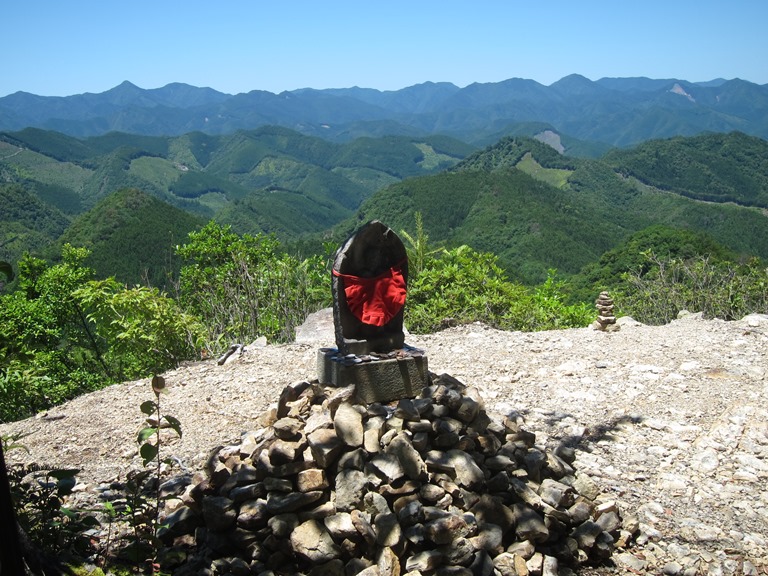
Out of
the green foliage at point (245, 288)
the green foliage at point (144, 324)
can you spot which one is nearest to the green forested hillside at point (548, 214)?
the green foliage at point (245, 288)

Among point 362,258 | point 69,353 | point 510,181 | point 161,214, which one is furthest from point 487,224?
point 362,258

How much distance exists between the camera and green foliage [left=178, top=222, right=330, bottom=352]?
1282cm

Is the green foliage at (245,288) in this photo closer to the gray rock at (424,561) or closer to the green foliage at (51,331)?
the green foliage at (51,331)

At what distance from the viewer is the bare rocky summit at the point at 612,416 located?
5.19 m

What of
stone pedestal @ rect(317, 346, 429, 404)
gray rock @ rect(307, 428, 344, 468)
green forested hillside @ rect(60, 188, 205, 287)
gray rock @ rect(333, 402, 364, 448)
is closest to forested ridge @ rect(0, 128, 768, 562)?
green forested hillside @ rect(60, 188, 205, 287)

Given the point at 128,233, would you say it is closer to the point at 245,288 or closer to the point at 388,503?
the point at 245,288

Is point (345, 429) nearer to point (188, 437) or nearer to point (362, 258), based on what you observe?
point (362, 258)

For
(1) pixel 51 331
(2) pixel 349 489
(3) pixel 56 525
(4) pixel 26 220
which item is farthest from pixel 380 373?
(4) pixel 26 220

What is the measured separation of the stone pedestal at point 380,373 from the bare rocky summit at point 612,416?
34.1 inches

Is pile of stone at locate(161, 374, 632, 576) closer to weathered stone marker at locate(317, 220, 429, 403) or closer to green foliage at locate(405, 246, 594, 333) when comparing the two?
weathered stone marker at locate(317, 220, 429, 403)

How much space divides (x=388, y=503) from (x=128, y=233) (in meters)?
69.3

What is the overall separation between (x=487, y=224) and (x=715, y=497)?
89108 mm

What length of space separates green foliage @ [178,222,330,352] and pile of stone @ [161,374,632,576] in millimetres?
7150

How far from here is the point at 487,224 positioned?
305 feet
